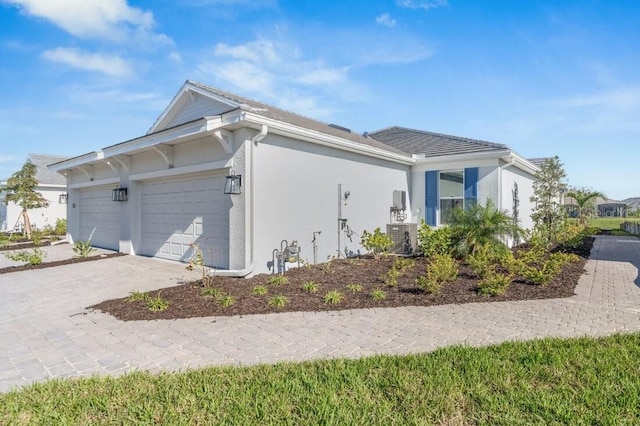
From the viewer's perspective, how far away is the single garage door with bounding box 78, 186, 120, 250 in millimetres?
13211

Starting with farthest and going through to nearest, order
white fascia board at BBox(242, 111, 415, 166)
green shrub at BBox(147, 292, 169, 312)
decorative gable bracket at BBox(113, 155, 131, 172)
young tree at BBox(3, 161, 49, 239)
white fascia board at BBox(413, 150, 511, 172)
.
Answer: young tree at BBox(3, 161, 49, 239), decorative gable bracket at BBox(113, 155, 131, 172), white fascia board at BBox(413, 150, 511, 172), white fascia board at BBox(242, 111, 415, 166), green shrub at BBox(147, 292, 169, 312)

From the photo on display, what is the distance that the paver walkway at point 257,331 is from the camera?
379cm

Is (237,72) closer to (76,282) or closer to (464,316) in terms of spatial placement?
(76,282)

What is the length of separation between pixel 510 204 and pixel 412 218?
3.57 metres

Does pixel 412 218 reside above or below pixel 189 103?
below

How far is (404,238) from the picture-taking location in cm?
1121

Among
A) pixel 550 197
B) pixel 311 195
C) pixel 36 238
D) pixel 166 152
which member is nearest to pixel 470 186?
pixel 550 197

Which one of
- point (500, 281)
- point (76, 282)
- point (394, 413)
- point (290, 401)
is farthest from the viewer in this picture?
point (76, 282)

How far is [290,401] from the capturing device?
2826 mm

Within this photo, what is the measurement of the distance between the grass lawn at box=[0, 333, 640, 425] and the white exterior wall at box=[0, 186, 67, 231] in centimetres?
2634

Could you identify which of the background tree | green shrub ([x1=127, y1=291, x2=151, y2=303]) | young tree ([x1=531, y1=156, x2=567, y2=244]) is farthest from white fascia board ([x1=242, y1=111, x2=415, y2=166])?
the background tree

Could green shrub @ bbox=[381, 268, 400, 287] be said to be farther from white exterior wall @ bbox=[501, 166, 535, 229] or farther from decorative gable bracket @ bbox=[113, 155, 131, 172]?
decorative gable bracket @ bbox=[113, 155, 131, 172]

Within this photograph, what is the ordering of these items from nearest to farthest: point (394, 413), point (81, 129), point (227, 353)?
point (394, 413)
point (227, 353)
point (81, 129)

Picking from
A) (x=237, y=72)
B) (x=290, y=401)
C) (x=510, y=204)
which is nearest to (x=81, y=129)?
(x=237, y=72)
